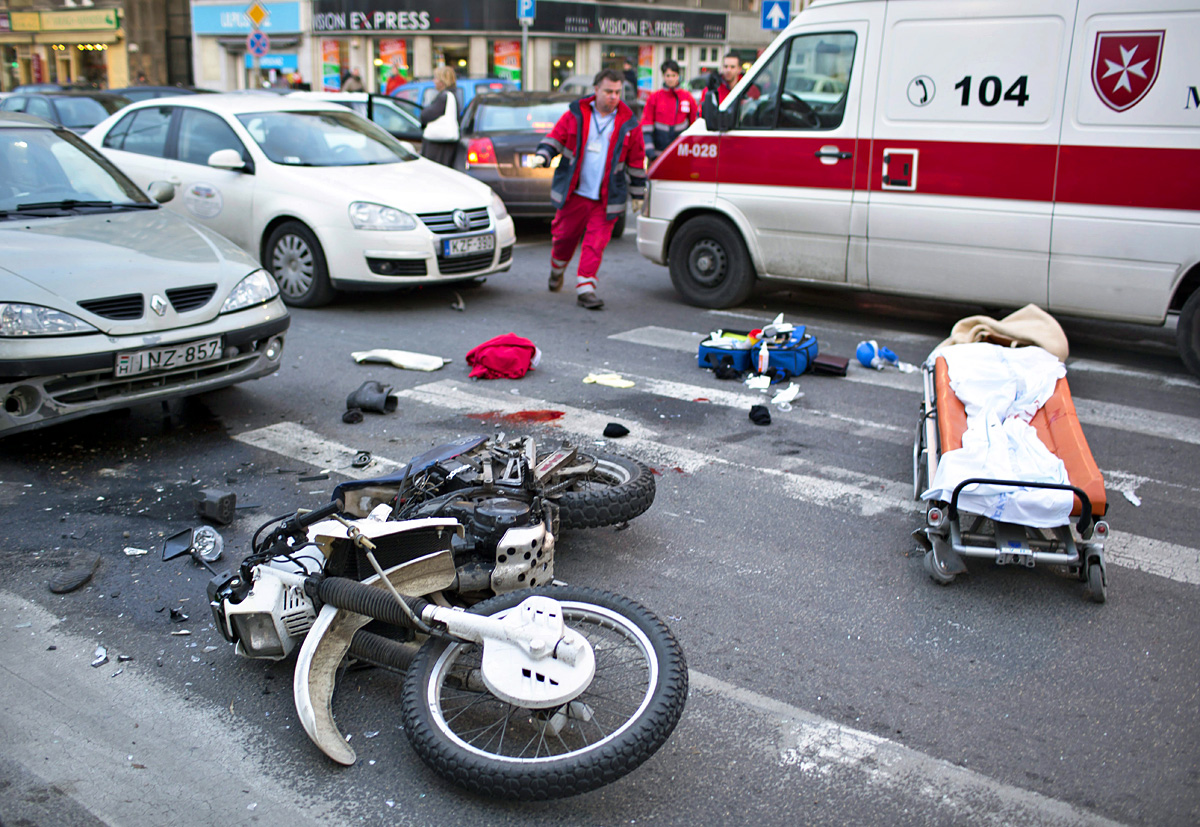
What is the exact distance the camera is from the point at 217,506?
4.58 meters

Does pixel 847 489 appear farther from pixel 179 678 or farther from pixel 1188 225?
pixel 1188 225

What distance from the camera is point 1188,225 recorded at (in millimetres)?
7039

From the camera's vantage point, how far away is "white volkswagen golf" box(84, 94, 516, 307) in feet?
28.4

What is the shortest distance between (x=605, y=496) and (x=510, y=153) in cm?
891

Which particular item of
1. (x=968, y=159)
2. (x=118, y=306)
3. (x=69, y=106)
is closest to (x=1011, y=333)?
(x=968, y=159)

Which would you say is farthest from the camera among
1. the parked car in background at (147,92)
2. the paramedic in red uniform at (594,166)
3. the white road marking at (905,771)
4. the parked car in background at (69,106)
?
the parked car in background at (147,92)

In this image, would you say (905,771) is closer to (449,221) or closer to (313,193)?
(449,221)

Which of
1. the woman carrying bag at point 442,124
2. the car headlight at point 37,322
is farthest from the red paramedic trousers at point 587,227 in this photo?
the car headlight at point 37,322

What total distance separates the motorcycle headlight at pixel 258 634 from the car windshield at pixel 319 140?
654cm

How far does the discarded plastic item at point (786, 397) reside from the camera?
21.6 ft

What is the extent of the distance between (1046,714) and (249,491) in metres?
3.63

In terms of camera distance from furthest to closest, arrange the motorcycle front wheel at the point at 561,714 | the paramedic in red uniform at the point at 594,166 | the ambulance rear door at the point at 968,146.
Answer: the paramedic in red uniform at the point at 594,166 < the ambulance rear door at the point at 968,146 < the motorcycle front wheel at the point at 561,714

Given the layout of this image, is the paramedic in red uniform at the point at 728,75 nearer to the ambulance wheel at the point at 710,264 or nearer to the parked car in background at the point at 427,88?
the ambulance wheel at the point at 710,264

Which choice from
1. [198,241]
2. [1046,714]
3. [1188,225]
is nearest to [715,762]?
[1046,714]
